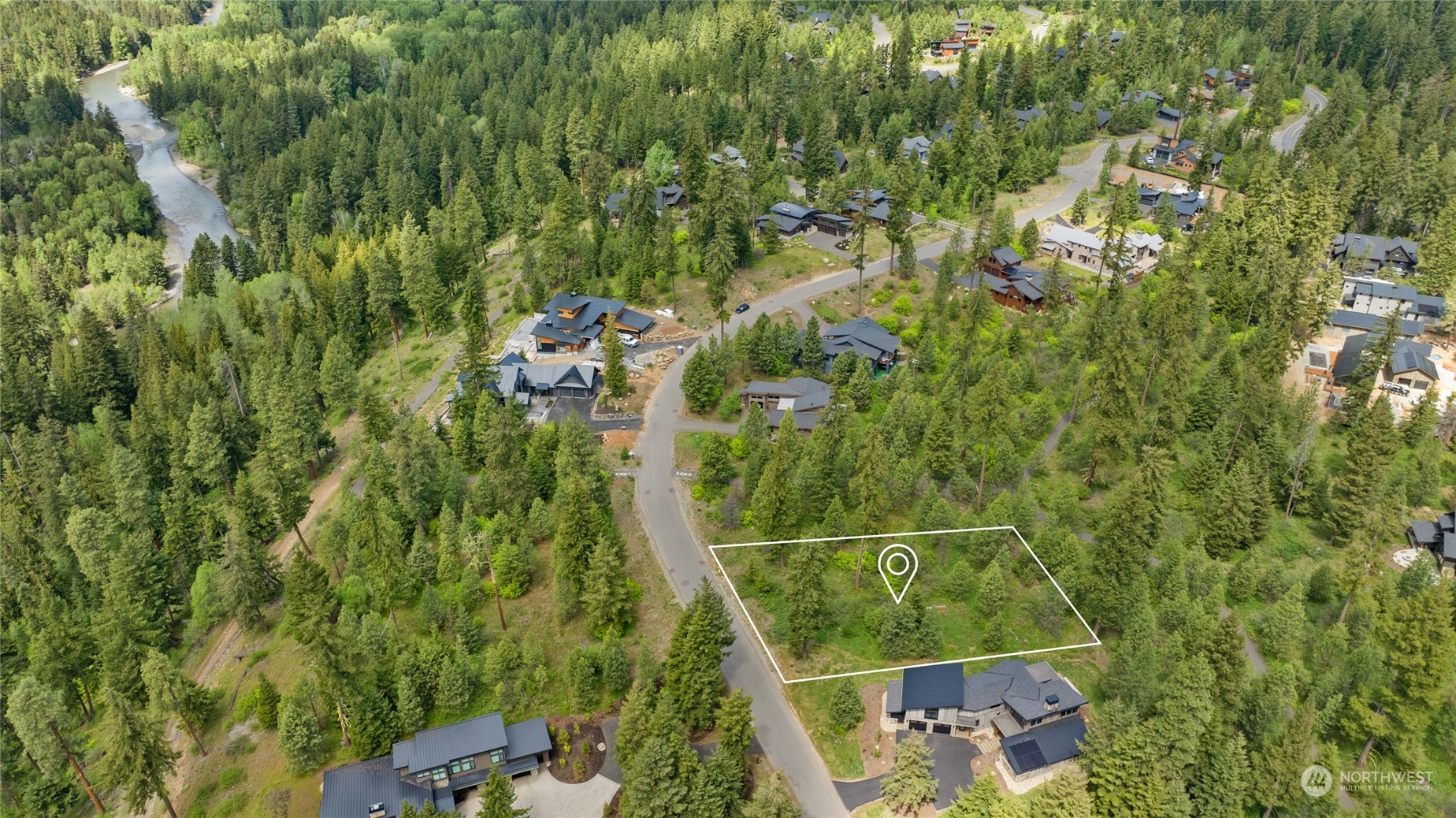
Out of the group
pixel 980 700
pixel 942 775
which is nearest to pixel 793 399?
pixel 980 700

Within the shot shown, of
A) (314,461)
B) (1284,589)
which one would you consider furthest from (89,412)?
(1284,589)

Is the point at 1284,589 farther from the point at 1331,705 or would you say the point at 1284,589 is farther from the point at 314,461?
the point at 314,461

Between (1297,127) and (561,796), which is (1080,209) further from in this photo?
(561,796)

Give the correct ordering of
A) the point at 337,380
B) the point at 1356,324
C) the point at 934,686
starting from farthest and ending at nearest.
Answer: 1. the point at 1356,324
2. the point at 337,380
3. the point at 934,686

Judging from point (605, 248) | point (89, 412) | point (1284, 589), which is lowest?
point (89, 412)

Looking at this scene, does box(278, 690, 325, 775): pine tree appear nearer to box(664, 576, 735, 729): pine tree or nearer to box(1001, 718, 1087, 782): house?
box(664, 576, 735, 729): pine tree
